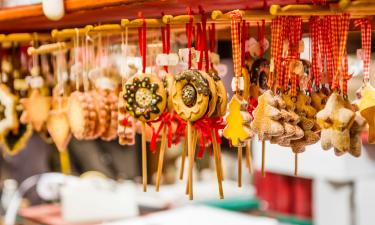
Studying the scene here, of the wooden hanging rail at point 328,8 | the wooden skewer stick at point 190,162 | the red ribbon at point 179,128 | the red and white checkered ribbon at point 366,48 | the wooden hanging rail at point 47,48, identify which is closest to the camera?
the wooden hanging rail at point 328,8

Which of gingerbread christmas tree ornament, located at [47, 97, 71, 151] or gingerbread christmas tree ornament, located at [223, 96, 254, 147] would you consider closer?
gingerbread christmas tree ornament, located at [223, 96, 254, 147]

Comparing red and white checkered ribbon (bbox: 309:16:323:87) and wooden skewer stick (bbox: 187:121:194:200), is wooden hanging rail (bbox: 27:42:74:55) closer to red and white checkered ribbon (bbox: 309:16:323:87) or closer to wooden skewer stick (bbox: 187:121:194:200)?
wooden skewer stick (bbox: 187:121:194:200)

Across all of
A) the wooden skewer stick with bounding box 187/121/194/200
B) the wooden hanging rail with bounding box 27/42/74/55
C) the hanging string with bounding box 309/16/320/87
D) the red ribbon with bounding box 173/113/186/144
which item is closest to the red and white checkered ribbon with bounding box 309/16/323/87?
the hanging string with bounding box 309/16/320/87

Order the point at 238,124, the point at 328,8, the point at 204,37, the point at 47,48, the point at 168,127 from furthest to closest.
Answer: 1. the point at 47,48
2. the point at 168,127
3. the point at 204,37
4. the point at 238,124
5. the point at 328,8

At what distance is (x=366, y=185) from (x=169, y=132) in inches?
72.2

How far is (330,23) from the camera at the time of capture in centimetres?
116

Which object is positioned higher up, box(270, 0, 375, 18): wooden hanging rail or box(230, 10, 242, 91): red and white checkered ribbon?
box(270, 0, 375, 18): wooden hanging rail

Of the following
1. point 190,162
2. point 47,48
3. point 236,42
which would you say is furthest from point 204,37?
point 47,48

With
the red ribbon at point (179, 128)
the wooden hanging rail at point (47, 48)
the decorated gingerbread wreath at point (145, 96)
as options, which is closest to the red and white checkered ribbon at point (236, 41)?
the decorated gingerbread wreath at point (145, 96)

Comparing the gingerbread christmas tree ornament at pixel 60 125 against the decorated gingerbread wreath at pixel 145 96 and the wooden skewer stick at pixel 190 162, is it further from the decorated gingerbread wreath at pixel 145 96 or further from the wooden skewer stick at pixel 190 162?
the wooden skewer stick at pixel 190 162

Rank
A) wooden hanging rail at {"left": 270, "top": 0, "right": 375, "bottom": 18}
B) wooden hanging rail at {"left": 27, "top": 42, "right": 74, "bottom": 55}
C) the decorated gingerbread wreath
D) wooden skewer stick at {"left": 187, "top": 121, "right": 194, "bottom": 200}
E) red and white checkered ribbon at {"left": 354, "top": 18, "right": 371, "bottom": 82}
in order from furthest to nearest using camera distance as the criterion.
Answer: wooden hanging rail at {"left": 27, "top": 42, "right": 74, "bottom": 55} < the decorated gingerbread wreath < wooden skewer stick at {"left": 187, "top": 121, "right": 194, "bottom": 200} < red and white checkered ribbon at {"left": 354, "top": 18, "right": 371, "bottom": 82} < wooden hanging rail at {"left": 270, "top": 0, "right": 375, "bottom": 18}

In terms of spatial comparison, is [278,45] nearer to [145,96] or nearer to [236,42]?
[236,42]

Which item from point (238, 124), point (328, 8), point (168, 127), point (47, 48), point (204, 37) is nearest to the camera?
point (328, 8)

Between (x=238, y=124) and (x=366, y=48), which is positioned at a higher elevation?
(x=366, y=48)
